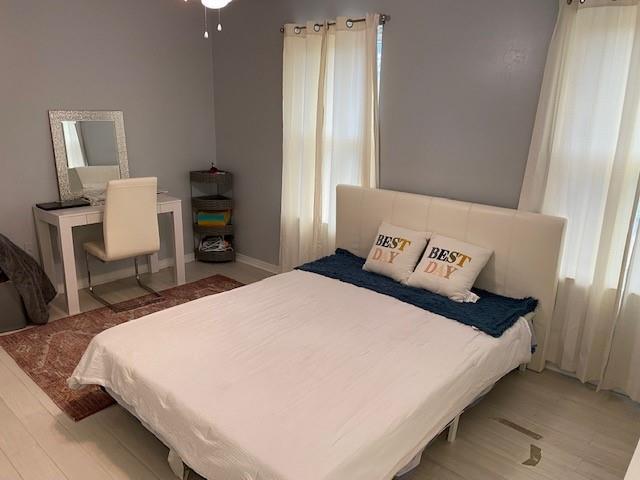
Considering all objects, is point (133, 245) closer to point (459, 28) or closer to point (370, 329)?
point (370, 329)

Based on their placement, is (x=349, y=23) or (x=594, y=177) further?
(x=349, y=23)

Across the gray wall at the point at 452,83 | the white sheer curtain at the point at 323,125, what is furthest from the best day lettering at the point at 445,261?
the white sheer curtain at the point at 323,125

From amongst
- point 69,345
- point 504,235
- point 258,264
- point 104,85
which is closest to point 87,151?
point 104,85

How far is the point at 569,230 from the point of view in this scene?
266cm

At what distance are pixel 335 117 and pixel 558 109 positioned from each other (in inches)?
62.4

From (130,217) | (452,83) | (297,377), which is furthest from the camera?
(130,217)

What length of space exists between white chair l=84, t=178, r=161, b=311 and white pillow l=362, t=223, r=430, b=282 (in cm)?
179

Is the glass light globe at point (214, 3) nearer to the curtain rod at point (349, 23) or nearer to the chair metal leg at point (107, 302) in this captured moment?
the curtain rod at point (349, 23)

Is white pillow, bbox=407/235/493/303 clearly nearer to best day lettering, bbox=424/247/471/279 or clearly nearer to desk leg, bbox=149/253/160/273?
best day lettering, bbox=424/247/471/279

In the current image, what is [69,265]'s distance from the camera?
3.38 m

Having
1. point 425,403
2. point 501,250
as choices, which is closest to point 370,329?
point 425,403

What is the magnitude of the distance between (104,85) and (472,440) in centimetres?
385

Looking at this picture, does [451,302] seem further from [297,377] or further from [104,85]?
[104,85]

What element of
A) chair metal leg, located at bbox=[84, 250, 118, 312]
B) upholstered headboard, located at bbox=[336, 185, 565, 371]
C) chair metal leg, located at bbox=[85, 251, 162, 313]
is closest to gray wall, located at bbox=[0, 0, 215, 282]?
chair metal leg, located at bbox=[84, 250, 118, 312]
